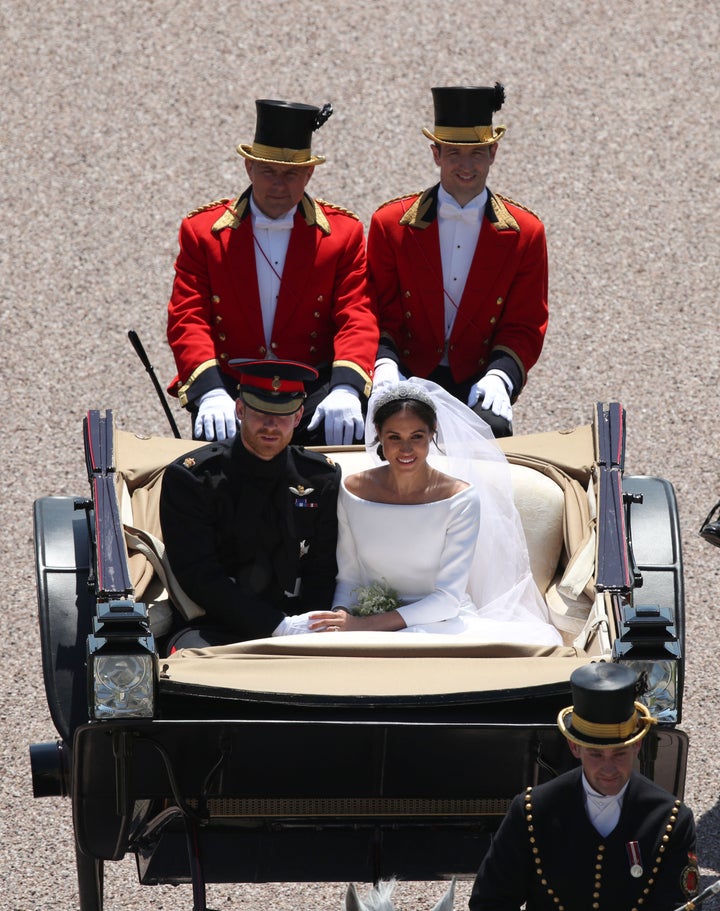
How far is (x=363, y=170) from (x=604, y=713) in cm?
542

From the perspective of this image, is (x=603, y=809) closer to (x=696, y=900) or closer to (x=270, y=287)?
(x=696, y=900)

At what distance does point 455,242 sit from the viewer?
5566 mm

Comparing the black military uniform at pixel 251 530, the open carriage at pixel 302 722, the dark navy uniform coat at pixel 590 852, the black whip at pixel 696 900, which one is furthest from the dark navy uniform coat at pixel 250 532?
the black whip at pixel 696 900

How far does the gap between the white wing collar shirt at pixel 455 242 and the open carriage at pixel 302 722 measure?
1150 millimetres

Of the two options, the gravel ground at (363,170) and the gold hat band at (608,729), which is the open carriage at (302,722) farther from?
the gravel ground at (363,170)

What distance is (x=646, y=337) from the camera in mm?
7703

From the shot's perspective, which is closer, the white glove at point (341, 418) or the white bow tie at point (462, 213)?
the white glove at point (341, 418)

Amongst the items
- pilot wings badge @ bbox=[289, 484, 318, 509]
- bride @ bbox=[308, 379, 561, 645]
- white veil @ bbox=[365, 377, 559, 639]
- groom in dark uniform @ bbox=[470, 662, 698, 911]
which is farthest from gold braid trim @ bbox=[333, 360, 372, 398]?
groom in dark uniform @ bbox=[470, 662, 698, 911]

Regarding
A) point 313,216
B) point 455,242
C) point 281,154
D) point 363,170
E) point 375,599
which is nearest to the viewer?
point 375,599

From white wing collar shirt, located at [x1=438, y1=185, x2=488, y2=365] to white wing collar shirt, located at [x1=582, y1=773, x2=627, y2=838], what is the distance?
2.39 metres

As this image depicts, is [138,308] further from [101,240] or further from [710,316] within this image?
[710,316]

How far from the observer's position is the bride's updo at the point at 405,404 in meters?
4.54

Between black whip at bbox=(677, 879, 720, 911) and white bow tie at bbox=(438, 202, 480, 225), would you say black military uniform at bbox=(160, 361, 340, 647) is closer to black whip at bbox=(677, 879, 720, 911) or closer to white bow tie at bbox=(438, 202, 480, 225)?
white bow tie at bbox=(438, 202, 480, 225)

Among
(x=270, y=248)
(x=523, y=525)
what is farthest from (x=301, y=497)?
(x=270, y=248)
